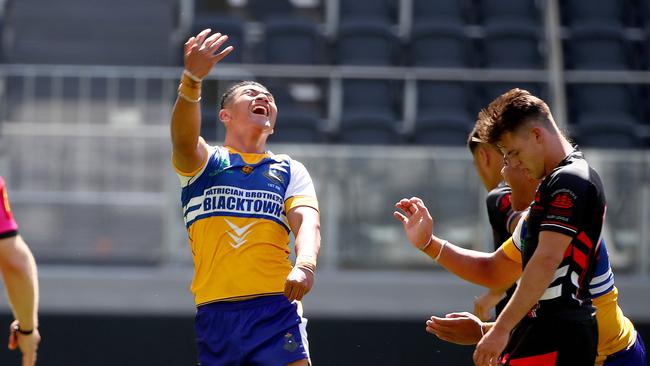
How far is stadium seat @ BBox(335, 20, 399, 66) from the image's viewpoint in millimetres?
11492

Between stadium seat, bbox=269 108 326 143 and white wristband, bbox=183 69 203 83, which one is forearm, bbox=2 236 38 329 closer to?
white wristband, bbox=183 69 203 83

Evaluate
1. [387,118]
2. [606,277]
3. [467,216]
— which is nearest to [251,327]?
[606,277]

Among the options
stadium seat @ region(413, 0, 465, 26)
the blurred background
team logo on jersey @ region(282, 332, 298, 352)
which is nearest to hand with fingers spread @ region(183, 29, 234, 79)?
team logo on jersey @ region(282, 332, 298, 352)

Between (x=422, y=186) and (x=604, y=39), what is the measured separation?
15.8 feet

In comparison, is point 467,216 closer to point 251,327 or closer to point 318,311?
point 318,311

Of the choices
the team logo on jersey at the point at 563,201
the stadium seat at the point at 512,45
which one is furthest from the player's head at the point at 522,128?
the stadium seat at the point at 512,45

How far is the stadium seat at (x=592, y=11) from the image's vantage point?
12.0m

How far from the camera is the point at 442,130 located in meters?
10.8

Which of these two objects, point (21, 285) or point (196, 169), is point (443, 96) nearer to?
point (196, 169)

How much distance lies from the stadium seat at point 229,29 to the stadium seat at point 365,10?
129cm

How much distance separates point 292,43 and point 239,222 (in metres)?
7.59

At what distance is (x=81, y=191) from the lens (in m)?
8.63

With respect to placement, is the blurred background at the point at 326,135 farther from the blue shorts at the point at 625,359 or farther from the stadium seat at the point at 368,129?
the blue shorts at the point at 625,359

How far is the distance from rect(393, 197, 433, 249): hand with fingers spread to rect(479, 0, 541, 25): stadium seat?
329 inches
